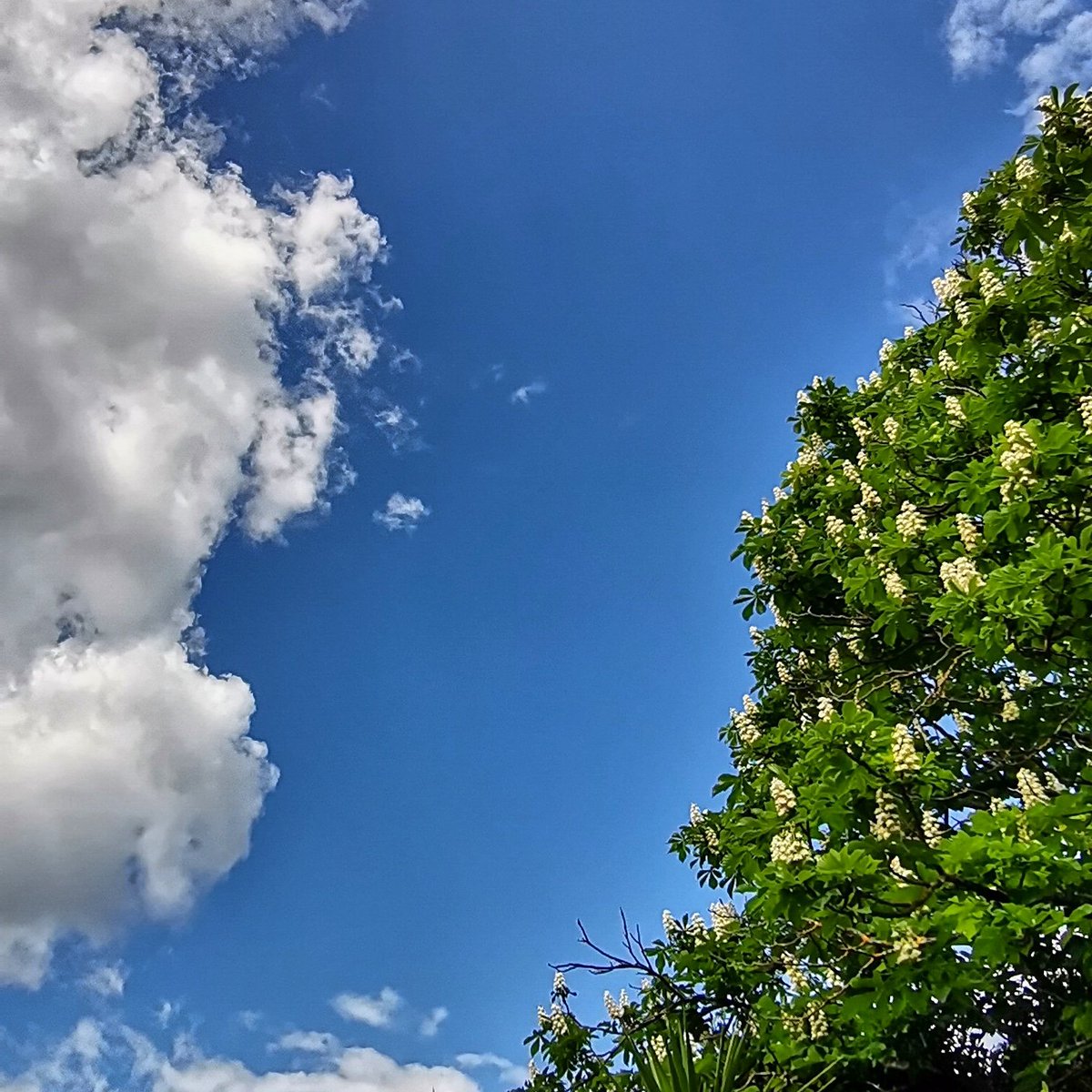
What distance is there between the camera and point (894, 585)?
761 cm

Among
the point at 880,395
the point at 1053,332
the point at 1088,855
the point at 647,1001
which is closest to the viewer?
the point at 1088,855

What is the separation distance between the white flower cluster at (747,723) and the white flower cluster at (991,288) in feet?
14.3

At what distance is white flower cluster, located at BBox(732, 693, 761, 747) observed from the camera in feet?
30.2

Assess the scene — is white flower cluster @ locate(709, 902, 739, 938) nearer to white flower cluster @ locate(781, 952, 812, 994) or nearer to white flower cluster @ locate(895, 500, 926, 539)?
white flower cluster @ locate(781, 952, 812, 994)

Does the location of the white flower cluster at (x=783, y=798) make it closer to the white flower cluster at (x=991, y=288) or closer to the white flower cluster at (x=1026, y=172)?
the white flower cluster at (x=991, y=288)

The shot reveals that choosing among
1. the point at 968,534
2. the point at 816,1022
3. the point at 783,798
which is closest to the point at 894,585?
the point at 968,534

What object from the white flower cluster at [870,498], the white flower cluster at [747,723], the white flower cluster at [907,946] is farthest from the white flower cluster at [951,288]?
the white flower cluster at [907,946]

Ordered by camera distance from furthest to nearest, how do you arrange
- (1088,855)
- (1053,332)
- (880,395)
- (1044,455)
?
(880,395) < (1053,332) < (1044,455) < (1088,855)

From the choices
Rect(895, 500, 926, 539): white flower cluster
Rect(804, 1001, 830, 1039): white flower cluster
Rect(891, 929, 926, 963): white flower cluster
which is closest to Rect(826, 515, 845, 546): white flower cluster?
Rect(895, 500, 926, 539): white flower cluster

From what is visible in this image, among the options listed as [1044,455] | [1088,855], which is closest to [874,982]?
[1088,855]

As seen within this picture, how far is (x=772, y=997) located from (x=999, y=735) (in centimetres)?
272

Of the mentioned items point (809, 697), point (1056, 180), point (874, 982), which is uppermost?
point (1056, 180)

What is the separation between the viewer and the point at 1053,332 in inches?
273

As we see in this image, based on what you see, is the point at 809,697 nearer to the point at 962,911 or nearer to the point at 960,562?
the point at 960,562
